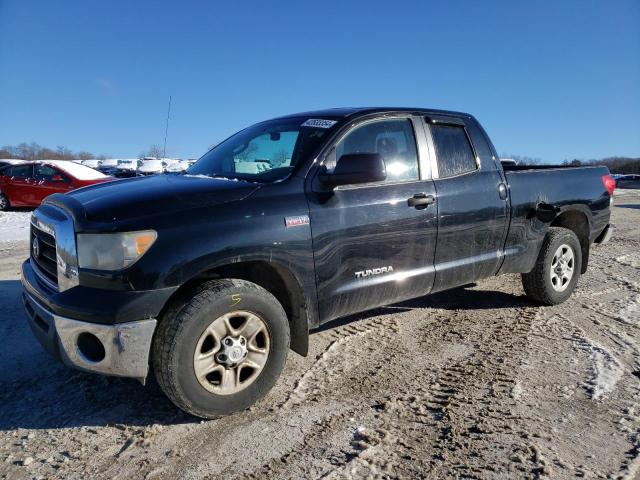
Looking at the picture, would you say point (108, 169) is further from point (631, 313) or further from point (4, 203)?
point (631, 313)

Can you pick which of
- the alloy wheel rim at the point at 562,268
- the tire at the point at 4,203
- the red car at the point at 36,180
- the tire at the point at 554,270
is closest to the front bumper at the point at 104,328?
the tire at the point at 554,270

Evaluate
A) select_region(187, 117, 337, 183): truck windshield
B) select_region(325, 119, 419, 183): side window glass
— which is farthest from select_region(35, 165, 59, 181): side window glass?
select_region(325, 119, 419, 183): side window glass

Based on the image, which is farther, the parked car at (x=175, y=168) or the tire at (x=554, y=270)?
the tire at (x=554, y=270)

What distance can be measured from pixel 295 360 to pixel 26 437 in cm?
174

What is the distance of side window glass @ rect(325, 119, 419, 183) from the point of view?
3.50 metres

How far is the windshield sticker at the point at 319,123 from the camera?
3450 millimetres

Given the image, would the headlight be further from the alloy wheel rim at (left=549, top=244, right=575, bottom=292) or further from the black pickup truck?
the alloy wheel rim at (left=549, top=244, right=575, bottom=292)

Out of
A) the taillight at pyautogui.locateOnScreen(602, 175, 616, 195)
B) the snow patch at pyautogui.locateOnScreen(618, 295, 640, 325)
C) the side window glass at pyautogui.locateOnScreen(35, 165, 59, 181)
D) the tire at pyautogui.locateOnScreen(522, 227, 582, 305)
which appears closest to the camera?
the snow patch at pyautogui.locateOnScreen(618, 295, 640, 325)

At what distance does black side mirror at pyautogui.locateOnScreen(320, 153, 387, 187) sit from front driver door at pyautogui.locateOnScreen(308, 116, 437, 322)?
0.14 m

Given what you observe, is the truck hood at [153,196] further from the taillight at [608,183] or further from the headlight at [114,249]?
the taillight at [608,183]

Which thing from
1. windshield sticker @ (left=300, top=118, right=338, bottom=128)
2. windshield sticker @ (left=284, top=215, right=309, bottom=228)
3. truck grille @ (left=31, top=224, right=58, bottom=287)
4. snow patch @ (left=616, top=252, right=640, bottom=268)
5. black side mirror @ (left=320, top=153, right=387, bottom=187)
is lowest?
snow patch @ (left=616, top=252, right=640, bottom=268)

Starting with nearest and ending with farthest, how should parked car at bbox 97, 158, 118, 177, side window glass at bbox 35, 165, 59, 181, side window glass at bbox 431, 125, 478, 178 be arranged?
side window glass at bbox 431, 125, 478, 178
side window glass at bbox 35, 165, 59, 181
parked car at bbox 97, 158, 118, 177

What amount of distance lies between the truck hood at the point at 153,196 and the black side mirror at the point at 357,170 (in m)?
0.53

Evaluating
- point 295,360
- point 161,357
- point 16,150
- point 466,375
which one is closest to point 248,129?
point 295,360
